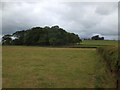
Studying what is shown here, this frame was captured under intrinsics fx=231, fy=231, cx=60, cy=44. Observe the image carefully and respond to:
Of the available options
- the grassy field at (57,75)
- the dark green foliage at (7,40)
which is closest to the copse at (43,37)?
the dark green foliage at (7,40)

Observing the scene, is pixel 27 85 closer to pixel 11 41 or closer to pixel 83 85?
pixel 83 85

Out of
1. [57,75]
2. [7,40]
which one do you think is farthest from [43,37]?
[57,75]

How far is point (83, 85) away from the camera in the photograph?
8.60 metres

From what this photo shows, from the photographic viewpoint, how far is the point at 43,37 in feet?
264

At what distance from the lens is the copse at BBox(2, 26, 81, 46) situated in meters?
78.8

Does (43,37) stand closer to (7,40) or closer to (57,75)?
(7,40)

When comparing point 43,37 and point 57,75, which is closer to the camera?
point 57,75

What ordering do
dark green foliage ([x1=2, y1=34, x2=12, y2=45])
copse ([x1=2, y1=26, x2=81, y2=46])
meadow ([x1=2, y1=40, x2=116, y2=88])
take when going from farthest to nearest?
1. dark green foliage ([x1=2, y1=34, x2=12, y2=45])
2. copse ([x1=2, y1=26, x2=81, y2=46])
3. meadow ([x1=2, y1=40, x2=116, y2=88])

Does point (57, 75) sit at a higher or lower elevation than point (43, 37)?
lower

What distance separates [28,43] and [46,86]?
2865 inches

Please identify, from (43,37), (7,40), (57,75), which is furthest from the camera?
(7,40)

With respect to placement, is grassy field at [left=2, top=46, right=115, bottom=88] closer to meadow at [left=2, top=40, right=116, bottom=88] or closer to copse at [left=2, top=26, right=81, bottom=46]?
meadow at [left=2, top=40, right=116, bottom=88]

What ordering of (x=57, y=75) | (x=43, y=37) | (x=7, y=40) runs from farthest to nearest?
(x=7, y=40)
(x=43, y=37)
(x=57, y=75)

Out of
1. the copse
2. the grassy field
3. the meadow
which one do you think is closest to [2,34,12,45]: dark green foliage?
the copse
